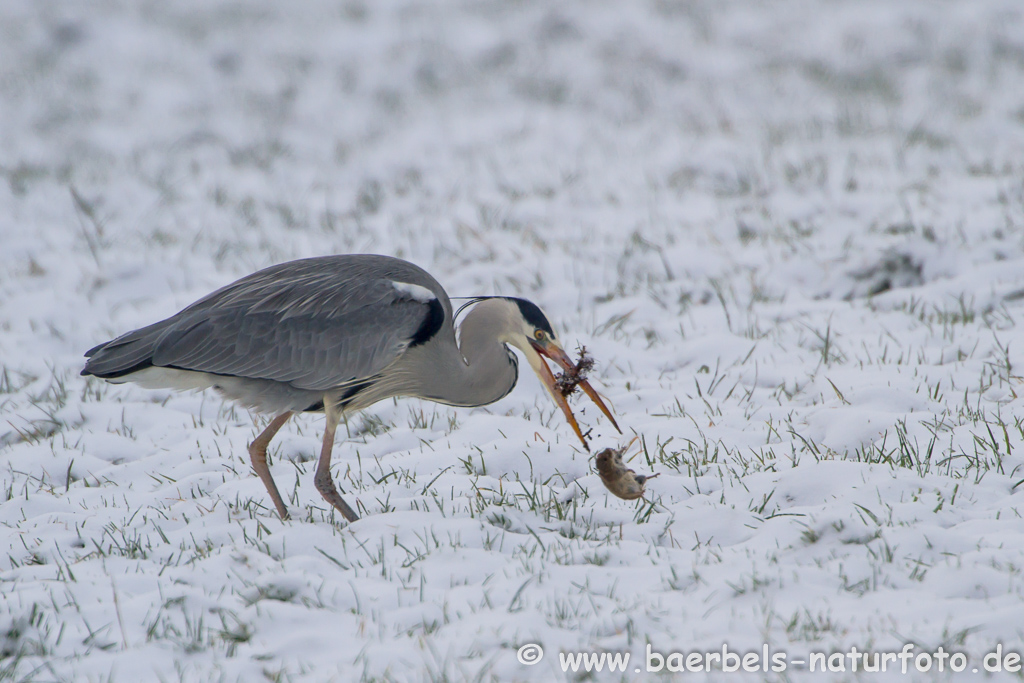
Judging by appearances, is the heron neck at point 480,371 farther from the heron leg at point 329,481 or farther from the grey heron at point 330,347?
the heron leg at point 329,481

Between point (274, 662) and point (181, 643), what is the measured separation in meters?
0.31

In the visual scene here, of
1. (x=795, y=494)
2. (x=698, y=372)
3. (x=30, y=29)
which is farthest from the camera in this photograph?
(x=30, y=29)

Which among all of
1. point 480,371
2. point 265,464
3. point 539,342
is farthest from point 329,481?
point 539,342

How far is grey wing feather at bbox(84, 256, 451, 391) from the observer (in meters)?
4.05

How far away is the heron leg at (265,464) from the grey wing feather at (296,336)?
25 centimetres

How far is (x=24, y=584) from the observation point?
326 centimetres

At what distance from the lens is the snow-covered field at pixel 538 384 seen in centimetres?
290

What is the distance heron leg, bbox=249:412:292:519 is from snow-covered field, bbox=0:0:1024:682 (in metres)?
0.14

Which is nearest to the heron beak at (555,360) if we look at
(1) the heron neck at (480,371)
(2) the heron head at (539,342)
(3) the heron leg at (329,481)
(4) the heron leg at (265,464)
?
(2) the heron head at (539,342)

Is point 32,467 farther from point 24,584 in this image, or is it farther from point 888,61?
point 888,61

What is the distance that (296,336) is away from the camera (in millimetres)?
4074

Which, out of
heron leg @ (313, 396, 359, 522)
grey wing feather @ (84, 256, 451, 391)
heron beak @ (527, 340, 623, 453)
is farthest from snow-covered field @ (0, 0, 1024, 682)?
grey wing feather @ (84, 256, 451, 391)

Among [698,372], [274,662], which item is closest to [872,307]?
[698,372]

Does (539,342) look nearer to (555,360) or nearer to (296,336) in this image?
(555,360)
